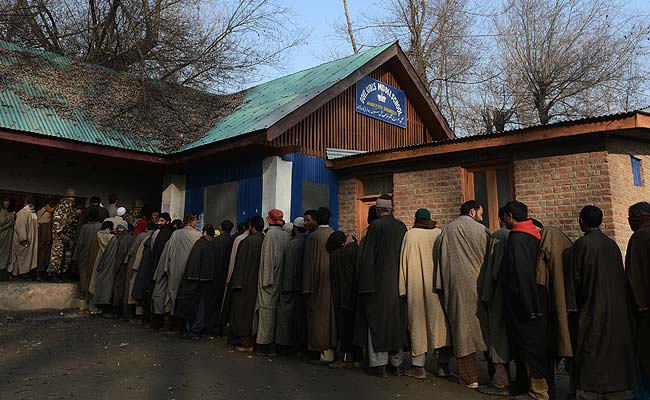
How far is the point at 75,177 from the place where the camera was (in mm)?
11945

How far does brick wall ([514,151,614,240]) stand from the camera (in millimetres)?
7465

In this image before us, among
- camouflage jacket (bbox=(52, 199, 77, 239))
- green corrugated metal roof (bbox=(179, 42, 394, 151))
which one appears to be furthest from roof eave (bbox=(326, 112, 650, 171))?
camouflage jacket (bbox=(52, 199, 77, 239))

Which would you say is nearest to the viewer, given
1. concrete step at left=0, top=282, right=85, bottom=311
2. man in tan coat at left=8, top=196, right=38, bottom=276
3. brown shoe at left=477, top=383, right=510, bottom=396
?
brown shoe at left=477, top=383, right=510, bottom=396

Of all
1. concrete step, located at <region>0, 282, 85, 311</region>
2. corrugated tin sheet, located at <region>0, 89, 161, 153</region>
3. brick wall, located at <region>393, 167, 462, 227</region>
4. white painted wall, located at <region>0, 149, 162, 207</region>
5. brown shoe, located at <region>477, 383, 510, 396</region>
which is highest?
corrugated tin sheet, located at <region>0, 89, 161, 153</region>

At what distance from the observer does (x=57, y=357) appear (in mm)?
6156

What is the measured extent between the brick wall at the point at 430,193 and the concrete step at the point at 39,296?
263 inches

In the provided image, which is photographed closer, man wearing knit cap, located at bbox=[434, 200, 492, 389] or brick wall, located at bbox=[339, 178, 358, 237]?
man wearing knit cap, located at bbox=[434, 200, 492, 389]

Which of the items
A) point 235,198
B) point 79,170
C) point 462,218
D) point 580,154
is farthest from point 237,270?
point 79,170

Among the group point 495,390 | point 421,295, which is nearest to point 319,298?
point 421,295

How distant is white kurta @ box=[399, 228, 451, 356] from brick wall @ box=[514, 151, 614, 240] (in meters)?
3.07

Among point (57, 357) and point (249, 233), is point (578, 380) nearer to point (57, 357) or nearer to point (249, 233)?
point (249, 233)

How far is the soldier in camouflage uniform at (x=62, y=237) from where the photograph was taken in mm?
9898

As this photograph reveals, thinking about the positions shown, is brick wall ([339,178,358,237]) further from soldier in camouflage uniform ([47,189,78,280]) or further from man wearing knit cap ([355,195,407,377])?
soldier in camouflage uniform ([47,189,78,280])

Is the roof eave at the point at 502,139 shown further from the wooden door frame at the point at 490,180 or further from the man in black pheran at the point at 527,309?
the man in black pheran at the point at 527,309
